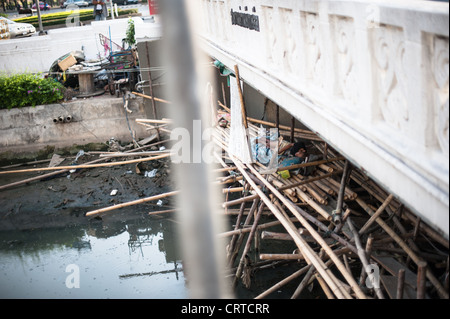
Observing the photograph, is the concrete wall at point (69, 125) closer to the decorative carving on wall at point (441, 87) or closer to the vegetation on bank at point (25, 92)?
the vegetation on bank at point (25, 92)

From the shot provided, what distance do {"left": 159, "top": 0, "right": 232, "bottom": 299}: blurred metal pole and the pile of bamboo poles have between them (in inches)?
140

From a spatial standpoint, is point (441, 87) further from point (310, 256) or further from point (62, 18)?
point (62, 18)

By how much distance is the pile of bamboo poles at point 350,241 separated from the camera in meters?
5.63

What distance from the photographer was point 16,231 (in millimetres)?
12445

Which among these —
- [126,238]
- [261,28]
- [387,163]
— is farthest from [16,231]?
[387,163]

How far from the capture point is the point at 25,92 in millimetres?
16172

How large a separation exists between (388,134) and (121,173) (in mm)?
11263

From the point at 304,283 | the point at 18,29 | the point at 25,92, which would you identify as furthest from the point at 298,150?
→ the point at 18,29

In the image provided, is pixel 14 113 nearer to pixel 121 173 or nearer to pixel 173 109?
pixel 121 173

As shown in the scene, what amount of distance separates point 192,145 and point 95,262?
9817 millimetres

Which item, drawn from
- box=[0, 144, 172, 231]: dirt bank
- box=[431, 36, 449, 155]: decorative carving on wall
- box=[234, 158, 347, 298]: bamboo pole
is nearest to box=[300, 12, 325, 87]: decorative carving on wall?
box=[431, 36, 449, 155]: decorative carving on wall

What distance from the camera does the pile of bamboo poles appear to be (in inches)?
222
